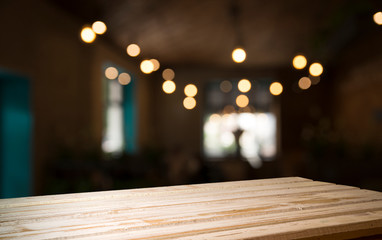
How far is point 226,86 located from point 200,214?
9957mm

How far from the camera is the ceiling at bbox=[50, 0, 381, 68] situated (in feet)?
20.7

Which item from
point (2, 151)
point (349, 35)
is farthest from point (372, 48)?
point (2, 151)

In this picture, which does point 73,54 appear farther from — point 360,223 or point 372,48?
point 372,48

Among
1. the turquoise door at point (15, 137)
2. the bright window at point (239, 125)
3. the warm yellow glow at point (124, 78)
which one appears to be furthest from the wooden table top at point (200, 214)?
the bright window at point (239, 125)

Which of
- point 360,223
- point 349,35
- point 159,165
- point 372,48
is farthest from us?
point 349,35

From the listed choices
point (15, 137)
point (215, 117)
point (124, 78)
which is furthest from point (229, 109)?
point (15, 137)

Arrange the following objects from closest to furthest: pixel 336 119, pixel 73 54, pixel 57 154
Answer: pixel 57 154 → pixel 73 54 → pixel 336 119

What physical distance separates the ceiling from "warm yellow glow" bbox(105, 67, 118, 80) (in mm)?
639

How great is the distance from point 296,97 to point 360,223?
10017mm

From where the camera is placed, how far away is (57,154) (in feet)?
17.7

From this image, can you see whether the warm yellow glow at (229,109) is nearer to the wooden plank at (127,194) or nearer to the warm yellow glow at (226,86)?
the warm yellow glow at (226,86)

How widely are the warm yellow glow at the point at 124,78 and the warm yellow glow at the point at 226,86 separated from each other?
3244 mm

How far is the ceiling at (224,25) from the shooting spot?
248 inches

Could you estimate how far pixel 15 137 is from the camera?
15.9 ft
